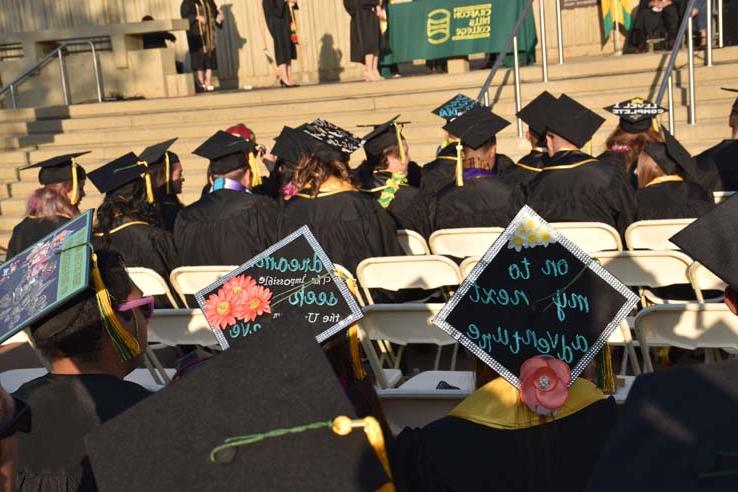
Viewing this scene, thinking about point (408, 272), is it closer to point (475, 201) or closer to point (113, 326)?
point (475, 201)

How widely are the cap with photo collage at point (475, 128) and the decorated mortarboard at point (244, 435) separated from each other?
4.95 meters

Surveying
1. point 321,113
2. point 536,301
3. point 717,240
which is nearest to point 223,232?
point 536,301

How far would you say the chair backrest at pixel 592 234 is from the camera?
17.5 feet

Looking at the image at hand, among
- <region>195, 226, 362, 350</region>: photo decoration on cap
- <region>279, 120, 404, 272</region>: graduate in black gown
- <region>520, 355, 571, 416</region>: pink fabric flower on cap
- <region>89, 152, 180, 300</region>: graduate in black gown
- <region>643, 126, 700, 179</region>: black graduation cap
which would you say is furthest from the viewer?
<region>89, 152, 180, 300</region>: graduate in black gown

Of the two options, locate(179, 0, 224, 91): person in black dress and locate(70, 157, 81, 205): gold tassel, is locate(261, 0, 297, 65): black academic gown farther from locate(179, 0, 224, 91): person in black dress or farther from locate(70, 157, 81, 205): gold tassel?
locate(70, 157, 81, 205): gold tassel

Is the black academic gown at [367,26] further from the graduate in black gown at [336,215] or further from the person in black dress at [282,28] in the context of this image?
the graduate in black gown at [336,215]

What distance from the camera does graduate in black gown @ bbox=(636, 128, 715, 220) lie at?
5902mm

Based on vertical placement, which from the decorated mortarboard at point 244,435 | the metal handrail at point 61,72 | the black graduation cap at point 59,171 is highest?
the metal handrail at point 61,72

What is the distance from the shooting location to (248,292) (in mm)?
3551

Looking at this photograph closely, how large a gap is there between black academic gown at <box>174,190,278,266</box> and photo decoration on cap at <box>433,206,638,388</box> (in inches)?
144

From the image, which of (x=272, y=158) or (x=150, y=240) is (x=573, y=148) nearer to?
(x=150, y=240)

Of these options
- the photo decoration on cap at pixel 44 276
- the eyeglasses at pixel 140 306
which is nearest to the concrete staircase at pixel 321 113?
the eyeglasses at pixel 140 306

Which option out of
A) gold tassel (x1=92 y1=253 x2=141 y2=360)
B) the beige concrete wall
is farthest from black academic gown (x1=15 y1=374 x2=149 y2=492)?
the beige concrete wall

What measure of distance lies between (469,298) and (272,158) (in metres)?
8.34
